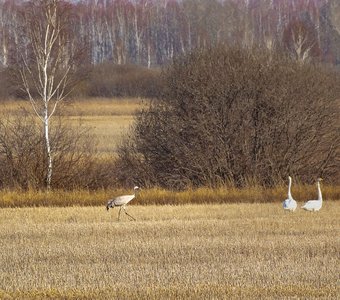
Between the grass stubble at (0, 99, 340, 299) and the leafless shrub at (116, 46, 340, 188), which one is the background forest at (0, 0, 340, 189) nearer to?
the leafless shrub at (116, 46, 340, 188)

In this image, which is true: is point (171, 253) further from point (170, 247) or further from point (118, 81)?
point (118, 81)

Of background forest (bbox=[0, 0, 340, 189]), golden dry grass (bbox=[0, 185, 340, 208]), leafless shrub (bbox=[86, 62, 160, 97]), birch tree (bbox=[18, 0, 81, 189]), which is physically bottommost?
leafless shrub (bbox=[86, 62, 160, 97])

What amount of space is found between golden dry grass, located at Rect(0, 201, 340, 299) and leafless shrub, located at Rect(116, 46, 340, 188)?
14.3 ft

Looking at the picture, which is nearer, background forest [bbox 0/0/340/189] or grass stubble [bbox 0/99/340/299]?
grass stubble [bbox 0/99/340/299]

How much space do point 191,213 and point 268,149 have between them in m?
6.37

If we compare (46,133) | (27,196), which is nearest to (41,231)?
(27,196)

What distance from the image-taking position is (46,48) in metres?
24.7

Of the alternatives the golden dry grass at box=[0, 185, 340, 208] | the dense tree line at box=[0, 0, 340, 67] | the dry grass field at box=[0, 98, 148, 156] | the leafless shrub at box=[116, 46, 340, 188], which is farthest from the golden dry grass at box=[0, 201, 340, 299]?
the dense tree line at box=[0, 0, 340, 67]

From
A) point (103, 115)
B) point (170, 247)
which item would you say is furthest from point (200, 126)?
point (103, 115)

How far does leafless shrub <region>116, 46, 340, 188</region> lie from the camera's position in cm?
2552

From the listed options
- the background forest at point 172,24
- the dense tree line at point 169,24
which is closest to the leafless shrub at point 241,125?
the background forest at point 172,24

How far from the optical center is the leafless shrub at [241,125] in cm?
2552

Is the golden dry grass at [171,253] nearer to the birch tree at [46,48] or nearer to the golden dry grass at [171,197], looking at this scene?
the golden dry grass at [171,197]

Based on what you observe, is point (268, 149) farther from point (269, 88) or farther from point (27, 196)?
point (27, 196)
